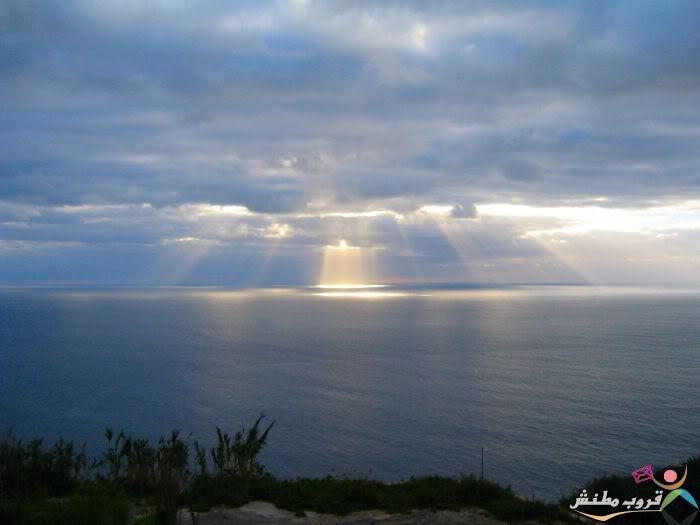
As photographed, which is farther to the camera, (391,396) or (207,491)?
(391,396)

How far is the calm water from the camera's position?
42.4m

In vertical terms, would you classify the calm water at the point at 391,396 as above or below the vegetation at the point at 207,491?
below

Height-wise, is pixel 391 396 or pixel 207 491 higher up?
pixel 207 491

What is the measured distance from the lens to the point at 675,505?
48.9 feet

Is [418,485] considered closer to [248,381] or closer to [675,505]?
[675,505]

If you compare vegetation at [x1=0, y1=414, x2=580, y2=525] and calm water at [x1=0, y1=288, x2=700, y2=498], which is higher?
vegetation at [x1=0, y1=414, x2=580, y2=525]

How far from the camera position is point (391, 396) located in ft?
211

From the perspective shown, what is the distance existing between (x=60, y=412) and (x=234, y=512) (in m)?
45.0

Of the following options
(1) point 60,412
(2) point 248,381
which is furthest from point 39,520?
(2) point 248,381

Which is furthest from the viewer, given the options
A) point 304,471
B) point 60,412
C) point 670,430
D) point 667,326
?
point 667,326

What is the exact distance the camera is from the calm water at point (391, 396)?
4238cm

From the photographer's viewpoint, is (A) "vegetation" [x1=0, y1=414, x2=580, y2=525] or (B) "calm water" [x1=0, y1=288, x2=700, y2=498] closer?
(A) "vegetation" [x1=0, y1=414, x2=580, y2=525]

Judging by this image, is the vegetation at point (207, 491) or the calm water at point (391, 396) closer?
the vegetation at point (207, 491)

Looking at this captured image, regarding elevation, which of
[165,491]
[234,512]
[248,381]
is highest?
[165,491]
